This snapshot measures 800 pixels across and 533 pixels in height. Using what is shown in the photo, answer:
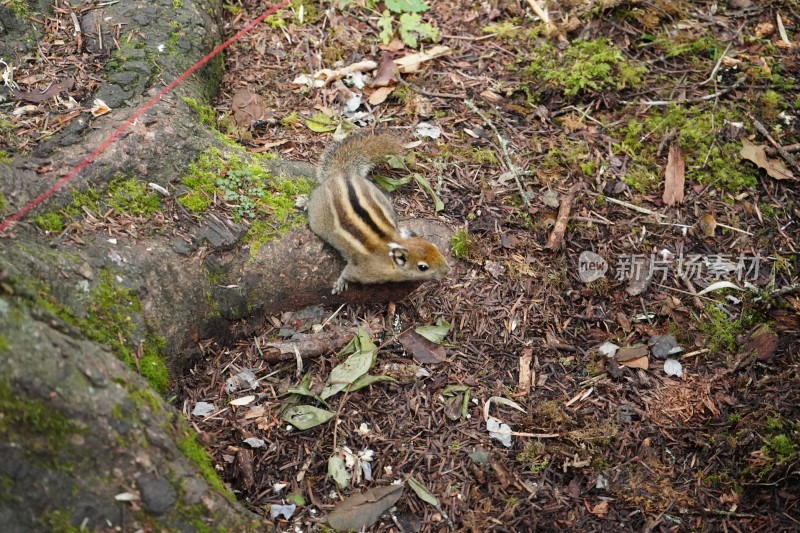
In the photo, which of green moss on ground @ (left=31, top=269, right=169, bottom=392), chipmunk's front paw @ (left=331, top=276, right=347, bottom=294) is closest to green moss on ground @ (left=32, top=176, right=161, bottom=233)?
green moss on ground @ (left=31, top=269, right=169, bottom=392)

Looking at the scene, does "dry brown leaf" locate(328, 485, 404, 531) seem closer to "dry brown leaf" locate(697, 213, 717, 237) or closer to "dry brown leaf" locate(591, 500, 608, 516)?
"dry brown leaf" locate(591, 500, 608, 516)

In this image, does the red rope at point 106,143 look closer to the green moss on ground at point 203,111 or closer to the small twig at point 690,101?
the green moss on ground at point 203,111

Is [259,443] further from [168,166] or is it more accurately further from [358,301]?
[168,166]

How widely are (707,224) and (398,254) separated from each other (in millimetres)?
2429

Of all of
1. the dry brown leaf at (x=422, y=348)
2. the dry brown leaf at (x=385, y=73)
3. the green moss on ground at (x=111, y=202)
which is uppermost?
the green moss on ground at (x=111, y=202)

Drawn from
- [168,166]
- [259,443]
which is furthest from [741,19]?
[259,443]

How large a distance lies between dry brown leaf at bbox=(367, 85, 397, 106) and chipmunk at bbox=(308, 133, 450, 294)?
44.4 inches

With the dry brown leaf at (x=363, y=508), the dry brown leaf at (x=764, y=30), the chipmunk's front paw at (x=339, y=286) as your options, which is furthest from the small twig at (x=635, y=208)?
the dry brown leaf at (x=363, y=508)

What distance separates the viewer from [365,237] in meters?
4.50

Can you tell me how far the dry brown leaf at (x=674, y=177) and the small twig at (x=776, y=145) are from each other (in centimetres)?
68

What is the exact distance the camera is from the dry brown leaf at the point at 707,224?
498cm

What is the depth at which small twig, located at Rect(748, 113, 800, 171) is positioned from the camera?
17.0 feet

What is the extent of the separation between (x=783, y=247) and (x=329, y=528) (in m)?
3.83

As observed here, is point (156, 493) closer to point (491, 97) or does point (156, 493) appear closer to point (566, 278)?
point (566, 278)
